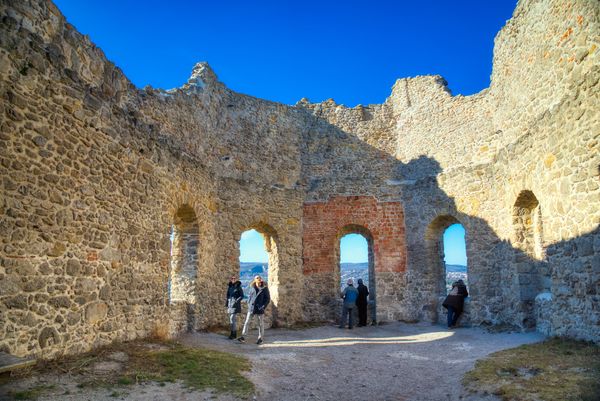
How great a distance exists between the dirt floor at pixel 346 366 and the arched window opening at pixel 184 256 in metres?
1.25

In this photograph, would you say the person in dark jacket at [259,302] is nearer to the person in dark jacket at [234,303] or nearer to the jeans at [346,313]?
the person in dark jacket at [234,303]

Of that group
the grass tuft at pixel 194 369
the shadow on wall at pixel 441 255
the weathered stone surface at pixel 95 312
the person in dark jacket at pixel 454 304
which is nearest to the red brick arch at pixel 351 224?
the shadow on wall at pixel 441 255

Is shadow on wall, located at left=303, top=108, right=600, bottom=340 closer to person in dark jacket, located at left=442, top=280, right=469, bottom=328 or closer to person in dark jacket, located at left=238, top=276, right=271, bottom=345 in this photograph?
person in dark jacket, located at left=442, top=280, right=469, bottom=328

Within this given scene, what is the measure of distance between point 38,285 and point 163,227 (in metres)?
3.63

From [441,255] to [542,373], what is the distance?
8302 millimetres

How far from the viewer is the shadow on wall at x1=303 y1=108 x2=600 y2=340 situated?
7836 millimetres

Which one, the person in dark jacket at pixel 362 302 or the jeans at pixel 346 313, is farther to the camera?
the person in dark jacket at pixel 362 302

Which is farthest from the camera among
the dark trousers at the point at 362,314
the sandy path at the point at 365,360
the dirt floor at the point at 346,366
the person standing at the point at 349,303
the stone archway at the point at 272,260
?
the dark trousers at the point at 362,314

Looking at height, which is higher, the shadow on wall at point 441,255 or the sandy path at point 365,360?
the shadow on wall at point 441,255

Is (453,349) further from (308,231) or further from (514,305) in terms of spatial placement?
(308,231)

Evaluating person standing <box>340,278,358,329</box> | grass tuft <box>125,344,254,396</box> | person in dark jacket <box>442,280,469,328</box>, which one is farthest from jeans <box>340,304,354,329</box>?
grass tuft <box>125,344,254,396</box>

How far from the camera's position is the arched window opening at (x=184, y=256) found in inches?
426

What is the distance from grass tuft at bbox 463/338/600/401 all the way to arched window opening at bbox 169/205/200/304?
6760mm

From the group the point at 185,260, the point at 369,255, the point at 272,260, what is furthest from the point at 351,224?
the point at 185,260
